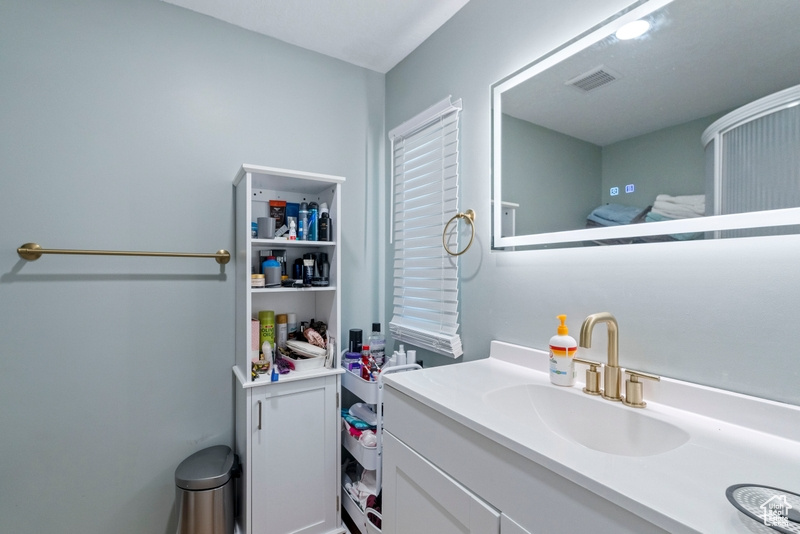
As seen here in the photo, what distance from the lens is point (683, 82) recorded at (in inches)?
34.1

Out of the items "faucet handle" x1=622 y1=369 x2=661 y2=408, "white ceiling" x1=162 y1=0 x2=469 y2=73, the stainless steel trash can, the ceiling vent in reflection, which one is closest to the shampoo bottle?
"faucet handle" x1=622 y1=369 x2=661 y2=408

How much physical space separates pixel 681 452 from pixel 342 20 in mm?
2013

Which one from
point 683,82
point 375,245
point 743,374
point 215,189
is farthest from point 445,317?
point 215,189

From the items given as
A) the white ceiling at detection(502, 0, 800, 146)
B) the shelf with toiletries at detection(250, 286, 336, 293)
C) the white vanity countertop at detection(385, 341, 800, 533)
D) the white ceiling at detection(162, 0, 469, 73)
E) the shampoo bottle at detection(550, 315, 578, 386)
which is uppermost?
the white ceiling at detection(162, 0, 469, 73)

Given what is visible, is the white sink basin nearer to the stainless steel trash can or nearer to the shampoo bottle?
the shampoo bottle

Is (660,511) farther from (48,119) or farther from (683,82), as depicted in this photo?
(48,119)

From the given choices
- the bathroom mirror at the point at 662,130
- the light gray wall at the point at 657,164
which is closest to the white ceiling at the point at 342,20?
the bathroom mirror at the point at 662,130

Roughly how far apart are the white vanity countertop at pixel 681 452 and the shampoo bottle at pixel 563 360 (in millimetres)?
36

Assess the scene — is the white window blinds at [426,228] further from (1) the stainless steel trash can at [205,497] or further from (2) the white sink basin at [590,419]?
(1) the stainless steel trash can at [205,497]

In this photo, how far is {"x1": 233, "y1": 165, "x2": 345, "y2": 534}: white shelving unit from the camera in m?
1.44

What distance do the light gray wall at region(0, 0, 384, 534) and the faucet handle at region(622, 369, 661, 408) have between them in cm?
126

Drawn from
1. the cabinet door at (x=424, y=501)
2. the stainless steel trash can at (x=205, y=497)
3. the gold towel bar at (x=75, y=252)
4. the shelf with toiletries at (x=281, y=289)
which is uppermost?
the gold towel bar at (x=75, y=252)

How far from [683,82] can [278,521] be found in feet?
6.77

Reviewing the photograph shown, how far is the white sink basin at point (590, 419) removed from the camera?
800 mm
